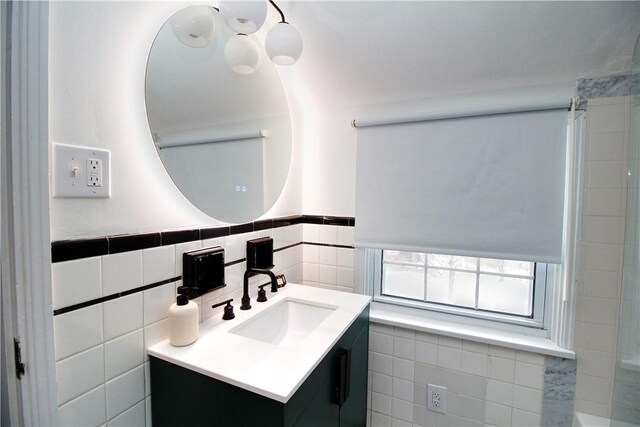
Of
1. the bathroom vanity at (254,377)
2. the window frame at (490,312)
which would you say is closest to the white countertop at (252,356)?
the bathroom vanity at (254,377)

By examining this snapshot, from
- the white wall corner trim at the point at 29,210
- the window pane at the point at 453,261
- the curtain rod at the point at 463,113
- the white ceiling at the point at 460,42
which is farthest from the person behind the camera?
the window pane at the point at 453,261

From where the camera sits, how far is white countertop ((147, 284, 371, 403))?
72 cm

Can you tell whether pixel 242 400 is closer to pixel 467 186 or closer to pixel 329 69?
pixel 467 186

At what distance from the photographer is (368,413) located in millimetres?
1567

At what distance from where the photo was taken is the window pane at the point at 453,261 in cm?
154

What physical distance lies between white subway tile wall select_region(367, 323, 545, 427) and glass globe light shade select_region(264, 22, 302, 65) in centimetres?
141

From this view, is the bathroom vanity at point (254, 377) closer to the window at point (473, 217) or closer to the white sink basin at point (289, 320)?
the white sink basin at point (289, 320)

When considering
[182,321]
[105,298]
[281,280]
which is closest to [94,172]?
[105,298]

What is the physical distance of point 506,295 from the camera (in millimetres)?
1478

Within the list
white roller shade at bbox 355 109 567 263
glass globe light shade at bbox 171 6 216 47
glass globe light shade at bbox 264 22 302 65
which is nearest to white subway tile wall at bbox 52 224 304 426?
glass globe light shade at bbox 171 6 216 47

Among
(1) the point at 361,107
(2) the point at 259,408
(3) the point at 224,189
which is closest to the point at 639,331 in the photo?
(2) the point at 259,408

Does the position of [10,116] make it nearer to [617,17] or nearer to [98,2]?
[98,2]

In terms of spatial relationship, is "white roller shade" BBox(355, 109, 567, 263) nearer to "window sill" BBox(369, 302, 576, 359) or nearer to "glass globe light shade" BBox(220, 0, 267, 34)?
"window sill" BBox(369, 302, 576, 359)

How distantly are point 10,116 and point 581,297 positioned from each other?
1.96 meters
